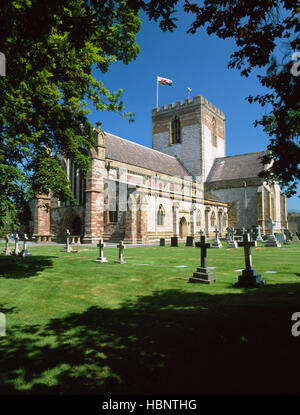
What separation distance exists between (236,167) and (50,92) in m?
39.7

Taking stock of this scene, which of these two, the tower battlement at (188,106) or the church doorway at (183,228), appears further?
the tower battlement at (188,106)

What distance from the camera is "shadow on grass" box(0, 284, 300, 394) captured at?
2588mm

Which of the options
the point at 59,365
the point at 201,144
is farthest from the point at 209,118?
the point at 59,365

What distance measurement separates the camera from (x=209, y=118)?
45938 millimetres

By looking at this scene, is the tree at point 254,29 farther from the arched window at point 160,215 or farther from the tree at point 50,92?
the arched window at point 160,215

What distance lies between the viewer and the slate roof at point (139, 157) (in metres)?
31.1

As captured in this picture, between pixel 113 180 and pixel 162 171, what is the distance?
11.6m

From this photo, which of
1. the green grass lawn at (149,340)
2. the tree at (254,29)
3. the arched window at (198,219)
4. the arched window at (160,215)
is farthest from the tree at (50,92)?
the arched window at (198,219)

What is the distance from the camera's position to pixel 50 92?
27.1 ft

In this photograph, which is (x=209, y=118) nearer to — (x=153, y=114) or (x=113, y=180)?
(x=153, y=114)

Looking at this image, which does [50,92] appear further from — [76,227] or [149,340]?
[76,227]

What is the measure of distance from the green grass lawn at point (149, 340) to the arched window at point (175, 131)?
42.1 m

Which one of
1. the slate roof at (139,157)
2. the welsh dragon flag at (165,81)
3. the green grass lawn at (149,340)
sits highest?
the welsh dragon flag at (165,81)

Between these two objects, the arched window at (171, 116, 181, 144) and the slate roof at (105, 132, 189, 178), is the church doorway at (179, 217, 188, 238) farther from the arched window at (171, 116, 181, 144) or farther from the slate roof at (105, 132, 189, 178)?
the arched window at (171, 116, 181, 144)
